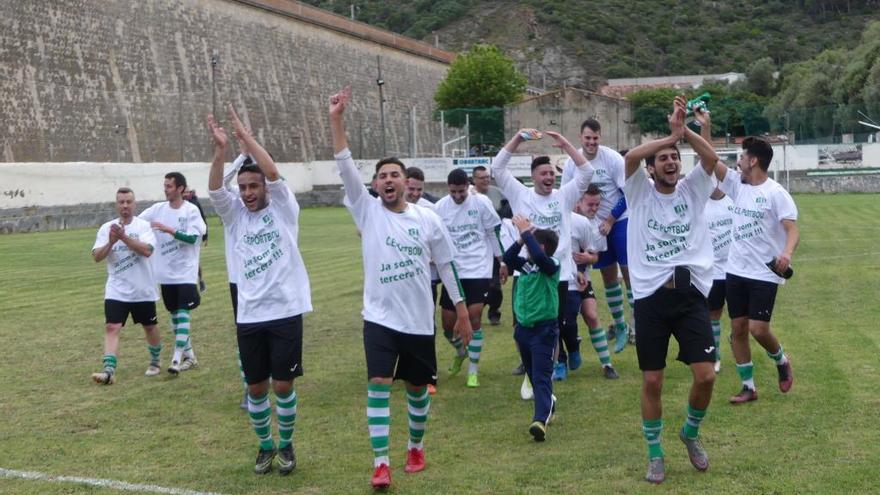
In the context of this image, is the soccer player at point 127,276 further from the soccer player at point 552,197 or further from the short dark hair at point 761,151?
the short dark hair at point 761,151

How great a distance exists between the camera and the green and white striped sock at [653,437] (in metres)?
6.66

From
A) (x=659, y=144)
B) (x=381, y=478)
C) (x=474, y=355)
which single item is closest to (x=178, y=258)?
(x=474, y=355)

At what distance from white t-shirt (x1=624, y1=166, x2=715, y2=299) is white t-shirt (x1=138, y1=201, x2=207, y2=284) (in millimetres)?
5720

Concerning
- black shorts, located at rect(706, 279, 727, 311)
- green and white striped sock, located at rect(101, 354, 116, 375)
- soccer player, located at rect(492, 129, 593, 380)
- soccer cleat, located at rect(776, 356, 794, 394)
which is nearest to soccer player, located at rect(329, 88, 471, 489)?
soccer player, located at rect(492, 129, 593, 380)

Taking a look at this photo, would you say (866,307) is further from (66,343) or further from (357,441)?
(66,343)

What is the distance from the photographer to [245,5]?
60.1 meters

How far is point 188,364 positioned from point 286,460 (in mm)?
4665

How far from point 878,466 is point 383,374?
3.24m

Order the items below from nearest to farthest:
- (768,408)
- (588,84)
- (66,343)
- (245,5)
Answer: (768,408) < (66,343) < (245,5) < (588,84)

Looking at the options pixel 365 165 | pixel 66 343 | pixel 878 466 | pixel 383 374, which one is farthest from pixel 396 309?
pixel 365 165

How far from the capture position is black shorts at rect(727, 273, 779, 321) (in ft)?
28.4

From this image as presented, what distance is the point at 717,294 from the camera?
990 cm

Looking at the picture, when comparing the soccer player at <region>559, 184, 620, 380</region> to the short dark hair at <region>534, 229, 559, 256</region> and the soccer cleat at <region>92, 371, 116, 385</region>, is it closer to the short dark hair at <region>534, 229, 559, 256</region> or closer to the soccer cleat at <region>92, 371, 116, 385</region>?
the short dark hair at <region>534, 229, 559, 256</region>

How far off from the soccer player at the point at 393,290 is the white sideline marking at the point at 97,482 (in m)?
1.34
